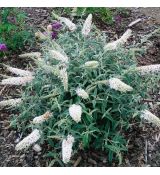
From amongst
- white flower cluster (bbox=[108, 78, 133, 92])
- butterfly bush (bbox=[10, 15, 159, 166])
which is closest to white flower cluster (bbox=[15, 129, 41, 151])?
butterfly bush (bbox=[10, 15, 159, 166])

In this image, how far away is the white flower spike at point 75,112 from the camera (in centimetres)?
398

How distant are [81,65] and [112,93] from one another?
0.37 meters

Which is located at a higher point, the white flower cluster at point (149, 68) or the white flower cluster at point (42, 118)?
the white flower cluster at point (149, 68)

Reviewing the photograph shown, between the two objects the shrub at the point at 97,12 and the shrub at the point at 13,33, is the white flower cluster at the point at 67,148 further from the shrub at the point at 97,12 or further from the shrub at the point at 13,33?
the shrub at the point at 97,12

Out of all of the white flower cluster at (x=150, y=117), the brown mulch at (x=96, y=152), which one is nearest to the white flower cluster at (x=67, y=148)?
the brown mulch at (x=96, y=152)

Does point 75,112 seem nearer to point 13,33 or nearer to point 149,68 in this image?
point 149,68

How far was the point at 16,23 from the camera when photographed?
6.02 m

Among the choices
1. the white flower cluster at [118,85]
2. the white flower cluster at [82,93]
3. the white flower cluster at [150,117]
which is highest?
the white flower cluster at [118,85]

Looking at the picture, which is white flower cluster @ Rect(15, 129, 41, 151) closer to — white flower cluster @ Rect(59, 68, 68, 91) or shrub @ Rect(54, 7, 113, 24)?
white flower cluster @ Rect(59, 68, 68, 91)

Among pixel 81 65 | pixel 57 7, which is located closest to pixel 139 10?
pixel 57 7

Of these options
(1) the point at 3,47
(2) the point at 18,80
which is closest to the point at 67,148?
(2) the point at 18,80

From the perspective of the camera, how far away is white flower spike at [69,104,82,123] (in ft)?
13.1

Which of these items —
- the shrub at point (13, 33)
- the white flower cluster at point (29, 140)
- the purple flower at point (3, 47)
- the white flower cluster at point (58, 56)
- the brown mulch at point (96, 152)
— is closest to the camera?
the white flower cluster at point (29, 140)

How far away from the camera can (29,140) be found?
14.0 feet
